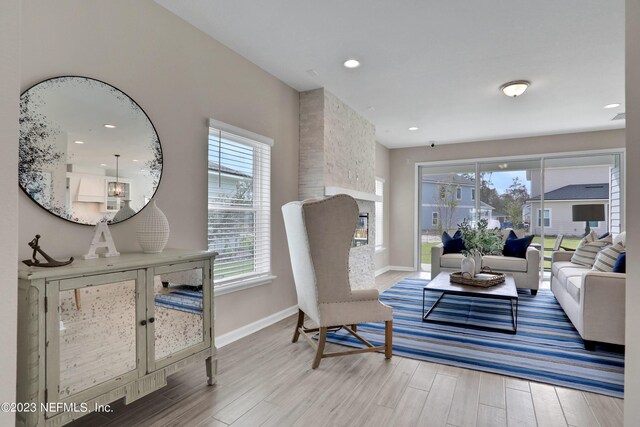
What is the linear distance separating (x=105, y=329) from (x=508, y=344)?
10.3ft

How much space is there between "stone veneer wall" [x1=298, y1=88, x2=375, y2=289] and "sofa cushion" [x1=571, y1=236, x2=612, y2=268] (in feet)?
8.81

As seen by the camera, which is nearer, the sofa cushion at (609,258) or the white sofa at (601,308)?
the white sofa at (601,308)

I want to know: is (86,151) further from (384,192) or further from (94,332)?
(384,192)

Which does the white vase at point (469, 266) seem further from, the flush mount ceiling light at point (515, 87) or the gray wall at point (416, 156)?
the gray wall at point (416, 156)

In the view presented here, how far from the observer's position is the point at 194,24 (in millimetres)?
2834

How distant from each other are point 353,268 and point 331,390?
2492 mm

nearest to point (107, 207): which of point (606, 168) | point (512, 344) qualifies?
point (512, 344)

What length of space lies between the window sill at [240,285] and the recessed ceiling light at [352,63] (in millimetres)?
2403

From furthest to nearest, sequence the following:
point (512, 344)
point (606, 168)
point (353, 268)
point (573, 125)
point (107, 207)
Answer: point (606, 168) < point (573, 125) < point (353, 268) < point (512, 344) < point (107, 207)

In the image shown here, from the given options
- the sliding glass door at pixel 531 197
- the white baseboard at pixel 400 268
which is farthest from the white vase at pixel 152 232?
the white baseboard at pixel 400 268

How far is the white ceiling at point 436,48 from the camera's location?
2.61m

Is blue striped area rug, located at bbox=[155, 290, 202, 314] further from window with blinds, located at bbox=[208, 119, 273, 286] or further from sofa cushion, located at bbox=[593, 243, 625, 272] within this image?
sofa cushion, located at bbox=[593, 243, 625, 272]

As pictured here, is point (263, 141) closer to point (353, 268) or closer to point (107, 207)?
point (107, 207)

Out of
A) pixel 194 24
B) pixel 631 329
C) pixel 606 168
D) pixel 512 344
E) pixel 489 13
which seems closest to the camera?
pixel 631 329
